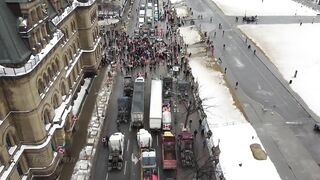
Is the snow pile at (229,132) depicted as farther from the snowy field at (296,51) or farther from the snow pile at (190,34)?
the snow pile at (190,34)

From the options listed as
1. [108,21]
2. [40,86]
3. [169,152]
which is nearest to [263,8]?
[108,21]

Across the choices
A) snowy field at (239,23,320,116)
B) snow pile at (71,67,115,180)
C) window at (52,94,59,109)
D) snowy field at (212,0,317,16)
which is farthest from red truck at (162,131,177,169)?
snowy field at (212,0,317,16)

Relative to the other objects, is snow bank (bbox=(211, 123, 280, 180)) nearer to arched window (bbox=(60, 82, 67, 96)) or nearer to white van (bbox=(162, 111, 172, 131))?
white van (bbox=(162, 111, 172, 131))

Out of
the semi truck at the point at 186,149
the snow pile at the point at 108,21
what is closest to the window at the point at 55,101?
the semi truck at the point at 186,149

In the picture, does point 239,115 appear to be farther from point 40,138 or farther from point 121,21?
point 121,21

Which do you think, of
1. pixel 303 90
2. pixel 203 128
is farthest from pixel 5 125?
pixel 303 90

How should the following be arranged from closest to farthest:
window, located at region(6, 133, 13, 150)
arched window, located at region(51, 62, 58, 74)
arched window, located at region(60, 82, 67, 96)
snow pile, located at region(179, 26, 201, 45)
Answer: window, located at region(6, 133, 13, 150) < arched window, located at region(51, 62, 58, 74) < arched window, located at region(60, 82, 67, 96) < snow pile, located at region(179, 26, 201, 45)
